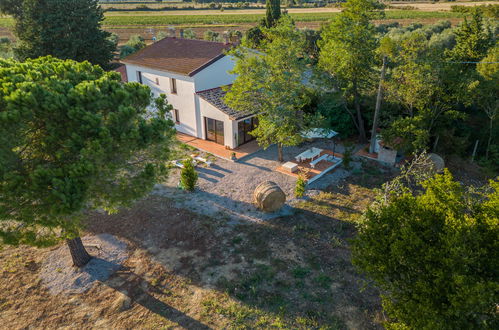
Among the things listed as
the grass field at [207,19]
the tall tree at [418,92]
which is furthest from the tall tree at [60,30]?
the grass field at [207,19]

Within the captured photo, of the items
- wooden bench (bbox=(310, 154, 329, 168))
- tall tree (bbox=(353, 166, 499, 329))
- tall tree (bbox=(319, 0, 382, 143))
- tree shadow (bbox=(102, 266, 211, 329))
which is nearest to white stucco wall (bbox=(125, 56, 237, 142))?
wooden bench (bbox=(310, 154, 329, 168))

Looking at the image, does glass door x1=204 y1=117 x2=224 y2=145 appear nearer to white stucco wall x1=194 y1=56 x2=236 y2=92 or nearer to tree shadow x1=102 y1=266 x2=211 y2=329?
white stucco wall x1=194 y1=56 x2=236 y2=92

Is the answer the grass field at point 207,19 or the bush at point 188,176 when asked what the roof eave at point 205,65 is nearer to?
the bush at point 188,176

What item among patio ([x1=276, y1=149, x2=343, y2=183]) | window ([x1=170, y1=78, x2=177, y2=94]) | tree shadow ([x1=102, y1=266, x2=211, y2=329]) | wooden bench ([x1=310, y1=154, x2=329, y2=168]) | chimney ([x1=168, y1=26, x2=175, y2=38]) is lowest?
tree shadow ([x1=102, y1=266, x2=211, y2=329])

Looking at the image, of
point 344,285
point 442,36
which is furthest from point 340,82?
point 442,36

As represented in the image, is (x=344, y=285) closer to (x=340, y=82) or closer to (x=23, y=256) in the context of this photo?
(x=23, y=256)
